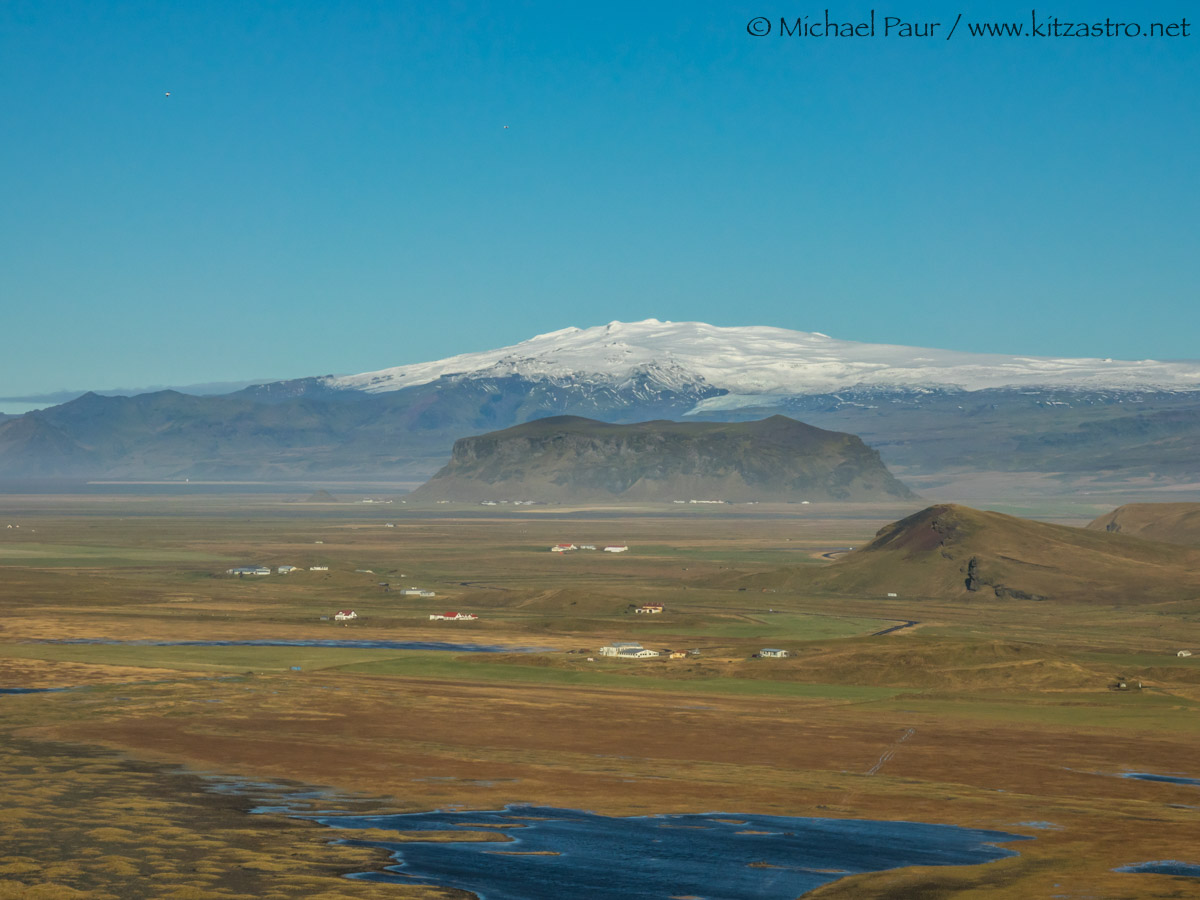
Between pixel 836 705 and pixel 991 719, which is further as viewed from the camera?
pixel 836 705

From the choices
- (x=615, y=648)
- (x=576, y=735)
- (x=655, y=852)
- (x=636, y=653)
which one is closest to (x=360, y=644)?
(x=615, y=648)

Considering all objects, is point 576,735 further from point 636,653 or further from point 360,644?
point 360,644

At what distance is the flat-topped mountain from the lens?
166250 mm

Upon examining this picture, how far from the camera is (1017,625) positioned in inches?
5551

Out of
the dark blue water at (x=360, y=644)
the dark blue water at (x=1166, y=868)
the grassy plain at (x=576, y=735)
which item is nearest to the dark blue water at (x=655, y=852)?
the grassy plain at (x=576, y=735)

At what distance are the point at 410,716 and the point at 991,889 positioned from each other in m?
38.0

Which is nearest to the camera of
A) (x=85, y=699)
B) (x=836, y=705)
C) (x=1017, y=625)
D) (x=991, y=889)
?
(x=991, y=889)

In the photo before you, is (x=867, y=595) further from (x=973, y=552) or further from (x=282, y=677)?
(x=282, y=677)

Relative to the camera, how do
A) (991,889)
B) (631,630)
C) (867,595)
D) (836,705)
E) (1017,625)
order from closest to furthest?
(991,889)
(836,705)
(631,630)
(1017,625)
(867,595)

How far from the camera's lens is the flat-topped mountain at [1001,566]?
166m

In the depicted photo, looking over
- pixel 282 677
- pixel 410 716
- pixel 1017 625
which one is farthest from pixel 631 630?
pixel 410 716

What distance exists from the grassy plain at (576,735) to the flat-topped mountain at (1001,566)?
25.4 m

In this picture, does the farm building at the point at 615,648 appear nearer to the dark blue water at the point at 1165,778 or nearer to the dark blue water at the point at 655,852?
the dark blue water at the point at 1165,778

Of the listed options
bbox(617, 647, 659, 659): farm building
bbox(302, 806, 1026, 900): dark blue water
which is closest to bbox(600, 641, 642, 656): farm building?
bbox(617, 647, 659, 659): farm building
